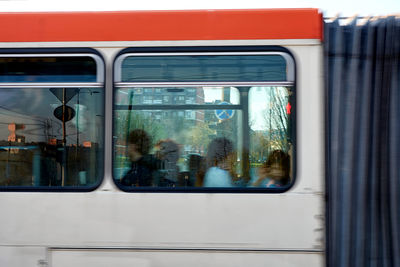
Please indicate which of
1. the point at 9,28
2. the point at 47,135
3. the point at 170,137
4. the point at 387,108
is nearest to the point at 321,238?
the point at 387,108

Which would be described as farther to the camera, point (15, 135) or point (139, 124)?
point (15, 135)

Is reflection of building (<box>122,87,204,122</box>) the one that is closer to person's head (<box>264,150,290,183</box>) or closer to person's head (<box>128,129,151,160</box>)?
person's head (<box>128,129,151,160</box>)

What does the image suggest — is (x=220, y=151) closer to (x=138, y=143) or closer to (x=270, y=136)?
(x=270, y=136)

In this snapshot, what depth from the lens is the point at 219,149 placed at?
13.7ft

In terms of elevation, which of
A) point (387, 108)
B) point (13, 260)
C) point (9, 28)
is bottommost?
point (13, 260)

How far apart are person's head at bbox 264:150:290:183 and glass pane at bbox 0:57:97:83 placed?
1.74 meters

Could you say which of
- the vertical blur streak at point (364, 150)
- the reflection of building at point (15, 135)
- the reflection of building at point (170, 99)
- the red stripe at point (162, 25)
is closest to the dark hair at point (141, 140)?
the reflection of building at point (170, 99)

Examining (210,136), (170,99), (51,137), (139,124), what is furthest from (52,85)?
(210,136)

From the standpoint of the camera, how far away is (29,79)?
4.32 meters

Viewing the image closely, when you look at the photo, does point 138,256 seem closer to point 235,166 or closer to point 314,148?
point 235,166

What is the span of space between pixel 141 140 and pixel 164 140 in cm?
21

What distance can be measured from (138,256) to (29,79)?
1.89 meters

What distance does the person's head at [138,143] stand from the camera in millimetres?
4215

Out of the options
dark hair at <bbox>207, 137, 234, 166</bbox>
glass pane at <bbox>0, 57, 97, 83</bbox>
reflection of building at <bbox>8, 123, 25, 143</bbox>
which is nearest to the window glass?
dark hair at <bbox>207, 137, 234, 166</bbox>
